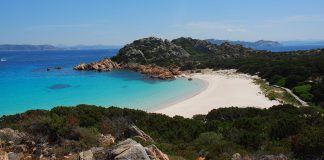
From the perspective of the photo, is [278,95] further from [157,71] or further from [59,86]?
[157,71]

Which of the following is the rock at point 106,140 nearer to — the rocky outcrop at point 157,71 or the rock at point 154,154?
the rock at point 154,154

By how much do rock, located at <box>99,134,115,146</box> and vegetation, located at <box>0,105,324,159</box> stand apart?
1.21 ft

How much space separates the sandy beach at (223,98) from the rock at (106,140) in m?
14.6

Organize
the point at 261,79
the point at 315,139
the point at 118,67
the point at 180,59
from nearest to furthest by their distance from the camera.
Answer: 1. the point at 315,139
2. the point at 261,79
3. the point at 118,67
4. the point at 180,59

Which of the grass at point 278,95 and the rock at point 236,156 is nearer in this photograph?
the rock at point 236,156

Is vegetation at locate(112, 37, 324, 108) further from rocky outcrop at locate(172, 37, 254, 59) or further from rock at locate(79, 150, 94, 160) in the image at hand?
rock at locate(79, 150, 94, 160)

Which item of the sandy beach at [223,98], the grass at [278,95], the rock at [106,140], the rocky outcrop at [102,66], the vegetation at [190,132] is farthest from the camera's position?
the rocky outcrop at [102,66]

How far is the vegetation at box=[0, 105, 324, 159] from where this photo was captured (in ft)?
41.6

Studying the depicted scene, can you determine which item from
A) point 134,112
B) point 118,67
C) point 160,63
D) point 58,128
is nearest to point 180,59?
point 160,63

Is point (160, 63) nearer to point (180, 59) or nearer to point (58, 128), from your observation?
point (180, 59)

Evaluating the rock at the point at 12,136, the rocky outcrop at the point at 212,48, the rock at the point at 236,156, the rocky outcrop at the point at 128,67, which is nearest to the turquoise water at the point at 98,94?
the rocky outcrop at the point at 128,67

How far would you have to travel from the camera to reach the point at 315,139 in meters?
12.0

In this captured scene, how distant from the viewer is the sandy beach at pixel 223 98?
3172 centimetres

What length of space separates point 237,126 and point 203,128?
5.31 ft
